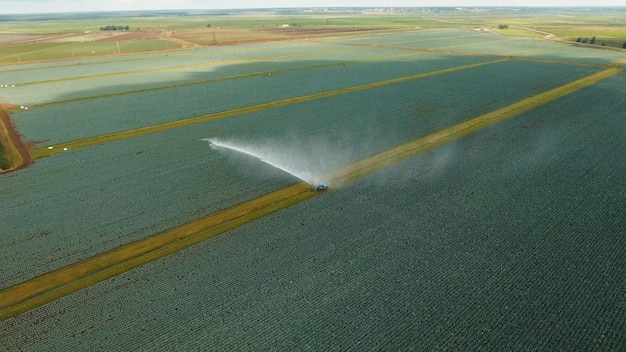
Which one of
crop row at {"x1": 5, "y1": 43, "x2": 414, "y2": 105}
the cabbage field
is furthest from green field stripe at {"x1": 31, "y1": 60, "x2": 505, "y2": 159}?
crop row at {"x1": 5, "y1": 43, "x2": 414, "y2": 105}

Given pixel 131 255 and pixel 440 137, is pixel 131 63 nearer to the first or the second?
pixel 440 137

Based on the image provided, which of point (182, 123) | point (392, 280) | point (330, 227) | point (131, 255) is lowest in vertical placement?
point (392, 280)

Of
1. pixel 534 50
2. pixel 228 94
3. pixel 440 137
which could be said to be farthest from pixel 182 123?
pixel 534 50

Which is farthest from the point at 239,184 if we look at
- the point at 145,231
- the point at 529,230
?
the point at 529,230

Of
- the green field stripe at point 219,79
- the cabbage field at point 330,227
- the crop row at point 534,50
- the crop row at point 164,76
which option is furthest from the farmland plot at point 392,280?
the crop row at point 534,50

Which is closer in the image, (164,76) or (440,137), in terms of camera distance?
(440,137)

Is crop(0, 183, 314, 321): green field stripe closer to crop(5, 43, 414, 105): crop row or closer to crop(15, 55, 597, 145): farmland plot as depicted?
crop(15, 55, 597, 145): farmland plot
